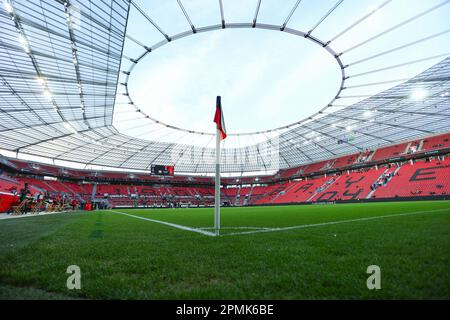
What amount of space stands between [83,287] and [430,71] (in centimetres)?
3096

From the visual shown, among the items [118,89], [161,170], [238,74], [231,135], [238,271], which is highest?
[238,74]

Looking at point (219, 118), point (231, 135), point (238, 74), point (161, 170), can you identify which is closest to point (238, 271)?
point (219, 118)

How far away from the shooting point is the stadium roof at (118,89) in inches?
619

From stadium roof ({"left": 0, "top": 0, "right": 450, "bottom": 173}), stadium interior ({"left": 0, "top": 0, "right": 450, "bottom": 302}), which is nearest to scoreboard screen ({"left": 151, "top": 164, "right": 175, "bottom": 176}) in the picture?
stadium interior ({"left": 0, "top": 0, "right": 450, "bottom": 302})

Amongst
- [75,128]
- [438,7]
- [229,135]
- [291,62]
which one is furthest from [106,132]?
[438,7]

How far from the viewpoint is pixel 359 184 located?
45.3 meters

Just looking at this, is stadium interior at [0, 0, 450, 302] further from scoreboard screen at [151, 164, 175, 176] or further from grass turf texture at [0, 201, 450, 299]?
scoreboard screen at [151, 164, 175, 176]

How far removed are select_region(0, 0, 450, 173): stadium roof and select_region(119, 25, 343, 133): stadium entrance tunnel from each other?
0.93m

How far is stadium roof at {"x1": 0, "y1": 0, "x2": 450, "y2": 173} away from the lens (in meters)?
15.7

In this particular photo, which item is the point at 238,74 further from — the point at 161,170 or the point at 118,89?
the point at 161,170

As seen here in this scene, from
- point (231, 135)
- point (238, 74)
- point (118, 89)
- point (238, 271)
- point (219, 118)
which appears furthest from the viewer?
point (231, 135)

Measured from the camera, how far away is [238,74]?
2730 centimetres

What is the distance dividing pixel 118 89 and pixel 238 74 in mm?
14174
